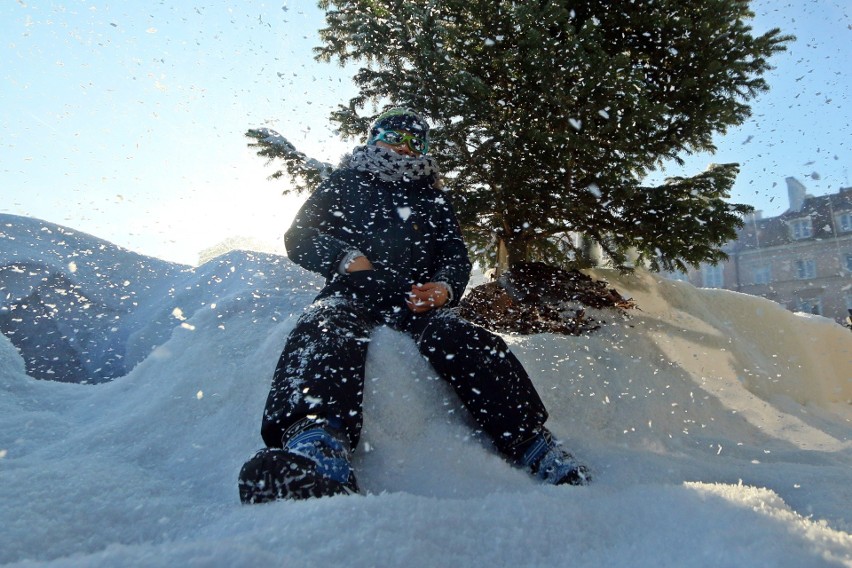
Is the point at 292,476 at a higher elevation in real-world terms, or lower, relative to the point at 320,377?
lower

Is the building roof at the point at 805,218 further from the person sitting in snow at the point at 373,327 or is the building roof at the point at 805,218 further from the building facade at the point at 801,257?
the person sitting in snow at the point at 373,327

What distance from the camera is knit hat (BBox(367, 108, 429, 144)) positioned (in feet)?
8.41

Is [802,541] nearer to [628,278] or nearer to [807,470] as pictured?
[807,470]

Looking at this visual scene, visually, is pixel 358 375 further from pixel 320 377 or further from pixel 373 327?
pixel 373 327

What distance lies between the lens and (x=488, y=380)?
1837 mm

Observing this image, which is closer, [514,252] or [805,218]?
[514,252]

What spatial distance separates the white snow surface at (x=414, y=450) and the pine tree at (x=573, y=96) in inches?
38.8

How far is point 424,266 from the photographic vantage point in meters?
2.41

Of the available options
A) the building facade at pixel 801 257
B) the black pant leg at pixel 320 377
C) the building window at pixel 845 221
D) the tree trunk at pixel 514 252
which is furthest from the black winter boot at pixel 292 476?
the building window at pixel 845 221

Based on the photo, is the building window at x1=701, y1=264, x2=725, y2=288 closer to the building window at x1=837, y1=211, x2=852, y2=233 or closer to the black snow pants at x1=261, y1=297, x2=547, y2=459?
the building window at x1=837, y1=211, x2=852, y2=233

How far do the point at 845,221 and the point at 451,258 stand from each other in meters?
31.2

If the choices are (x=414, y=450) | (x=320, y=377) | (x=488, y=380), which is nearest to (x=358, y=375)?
(x=320, y=377)

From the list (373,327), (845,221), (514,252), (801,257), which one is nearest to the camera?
(373,327)

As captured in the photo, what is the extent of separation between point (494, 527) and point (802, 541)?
1.78 feet
